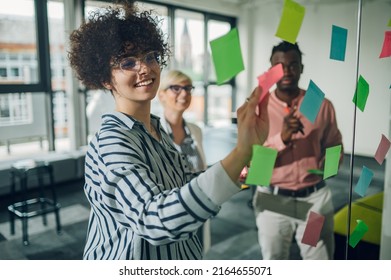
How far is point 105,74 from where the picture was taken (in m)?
0.75

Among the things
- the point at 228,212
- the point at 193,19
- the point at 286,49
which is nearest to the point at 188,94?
the point at 286,49

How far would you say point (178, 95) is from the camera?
154cm

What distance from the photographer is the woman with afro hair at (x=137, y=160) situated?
19.5 inches

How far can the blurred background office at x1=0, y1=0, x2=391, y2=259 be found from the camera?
3.92 feet

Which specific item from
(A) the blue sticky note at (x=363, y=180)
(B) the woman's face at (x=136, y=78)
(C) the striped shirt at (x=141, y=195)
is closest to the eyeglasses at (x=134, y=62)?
(B) the woman's face at (x=136, y=78)

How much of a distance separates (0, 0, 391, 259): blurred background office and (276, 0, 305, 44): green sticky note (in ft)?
0.46

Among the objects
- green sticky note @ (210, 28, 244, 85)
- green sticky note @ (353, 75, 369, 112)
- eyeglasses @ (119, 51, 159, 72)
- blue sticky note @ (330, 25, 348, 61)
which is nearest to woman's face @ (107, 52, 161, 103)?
eyeglasses @ (119, 51, 159, 72)

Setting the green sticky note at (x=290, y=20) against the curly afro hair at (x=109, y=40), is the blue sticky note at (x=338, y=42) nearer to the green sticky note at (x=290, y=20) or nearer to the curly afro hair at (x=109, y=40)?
the green sticky note at (x=290, y=20)

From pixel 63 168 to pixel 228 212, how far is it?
5.29ft

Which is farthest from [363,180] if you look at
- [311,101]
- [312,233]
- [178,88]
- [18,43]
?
[18,43]

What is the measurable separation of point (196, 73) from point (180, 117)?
2.48 meters

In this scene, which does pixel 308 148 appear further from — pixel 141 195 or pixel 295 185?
pixel 141 195

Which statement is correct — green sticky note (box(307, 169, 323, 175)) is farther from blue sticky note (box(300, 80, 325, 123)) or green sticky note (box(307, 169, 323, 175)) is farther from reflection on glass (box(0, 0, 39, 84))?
reflection on glass (box(0, 0, 39, 84))
